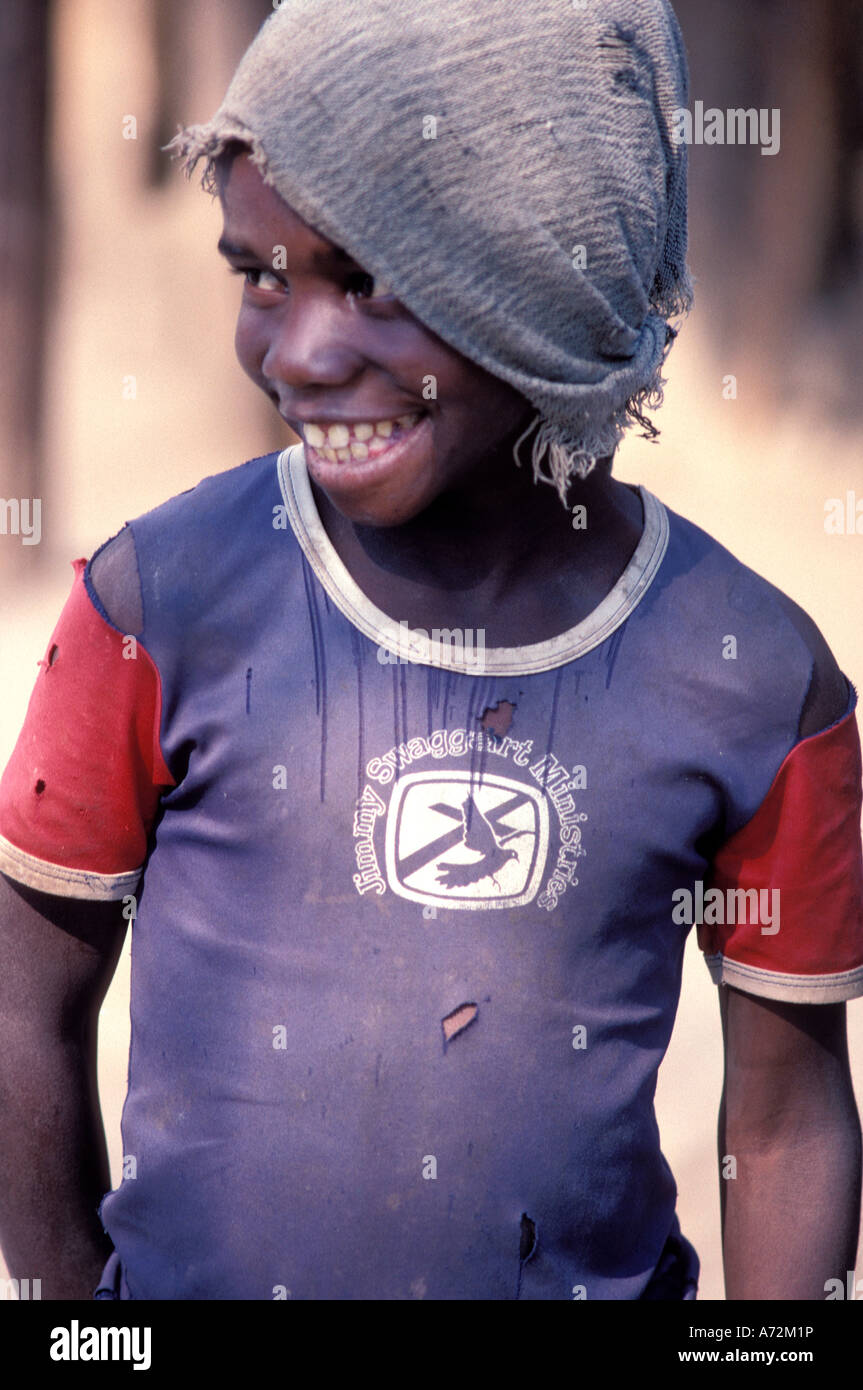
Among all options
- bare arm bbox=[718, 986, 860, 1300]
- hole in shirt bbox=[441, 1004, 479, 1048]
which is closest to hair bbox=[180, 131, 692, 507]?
hole in shirt bbox=[441, 1004, 479, 1048]

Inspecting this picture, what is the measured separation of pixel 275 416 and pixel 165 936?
5.53 metres

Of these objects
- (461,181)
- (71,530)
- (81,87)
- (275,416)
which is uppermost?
(81,87)

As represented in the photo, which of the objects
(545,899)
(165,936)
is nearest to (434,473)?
(545,899)

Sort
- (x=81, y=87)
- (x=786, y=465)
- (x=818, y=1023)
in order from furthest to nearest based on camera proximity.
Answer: (x=786, y=465) → (x=81, y=87) → (x=818, y=1023)

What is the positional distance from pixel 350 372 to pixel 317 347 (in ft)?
0.10

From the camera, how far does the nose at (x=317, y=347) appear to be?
1.15m

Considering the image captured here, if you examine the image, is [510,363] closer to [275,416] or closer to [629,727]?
[629,727]

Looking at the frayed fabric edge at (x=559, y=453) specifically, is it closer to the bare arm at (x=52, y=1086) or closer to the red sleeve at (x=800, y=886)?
the red sleeve at (x=800, y=886)

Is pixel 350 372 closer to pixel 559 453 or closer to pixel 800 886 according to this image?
pixel 559 453

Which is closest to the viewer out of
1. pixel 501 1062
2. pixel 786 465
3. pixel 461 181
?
pixel 461 181

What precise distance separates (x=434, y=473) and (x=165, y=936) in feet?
1.60
